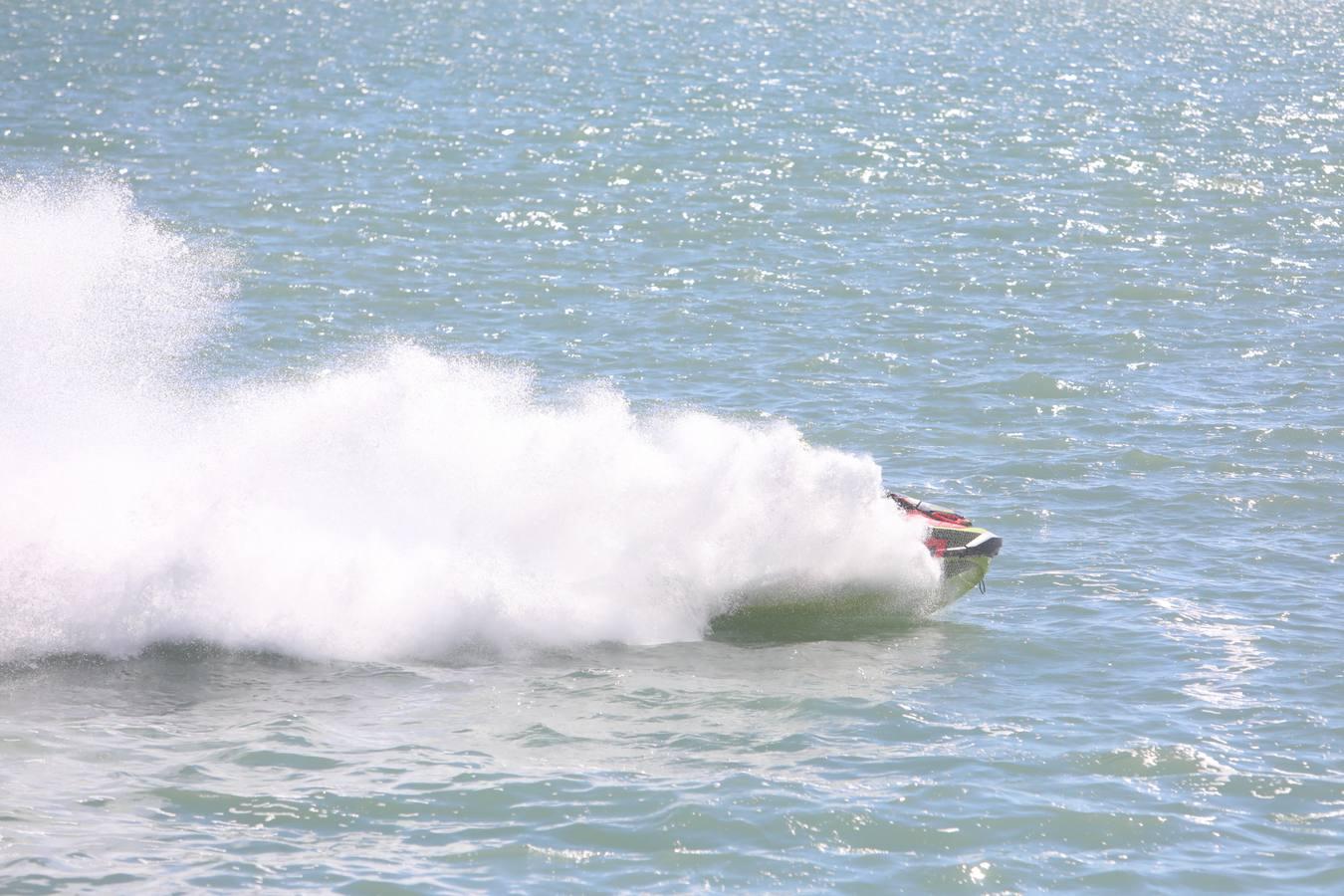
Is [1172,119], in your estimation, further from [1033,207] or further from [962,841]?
[962,841]

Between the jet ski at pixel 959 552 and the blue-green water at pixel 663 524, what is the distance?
0.93 ft

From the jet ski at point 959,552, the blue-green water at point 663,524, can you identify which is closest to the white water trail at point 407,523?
the blue-green water at point 663,524

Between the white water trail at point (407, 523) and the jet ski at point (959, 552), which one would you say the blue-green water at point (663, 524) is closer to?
the white water trail at point (407, 523)

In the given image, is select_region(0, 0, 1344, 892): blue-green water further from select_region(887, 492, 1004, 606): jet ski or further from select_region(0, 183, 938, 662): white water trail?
select_region(887, 492, 1004, 606): jet ski

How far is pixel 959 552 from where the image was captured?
1733 centimetres

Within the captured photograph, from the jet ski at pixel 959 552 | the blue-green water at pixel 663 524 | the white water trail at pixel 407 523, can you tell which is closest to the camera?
the blue-green water at pixel 663 524

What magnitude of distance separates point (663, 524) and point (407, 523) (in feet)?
8.92

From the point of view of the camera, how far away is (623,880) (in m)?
12.0

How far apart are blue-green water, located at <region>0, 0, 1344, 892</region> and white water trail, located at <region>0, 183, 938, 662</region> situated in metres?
0.05

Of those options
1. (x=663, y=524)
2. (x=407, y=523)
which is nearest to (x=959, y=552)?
(x=663, y=524)

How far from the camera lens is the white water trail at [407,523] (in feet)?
52.6

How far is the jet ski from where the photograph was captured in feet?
56.9

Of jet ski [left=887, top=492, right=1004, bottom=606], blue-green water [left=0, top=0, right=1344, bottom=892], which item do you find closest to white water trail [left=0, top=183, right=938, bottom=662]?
blue-green water [left=0, top=0, right=1344, bottom=892]

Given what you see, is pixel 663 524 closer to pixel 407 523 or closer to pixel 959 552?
Result: pixel 407 523
